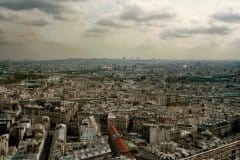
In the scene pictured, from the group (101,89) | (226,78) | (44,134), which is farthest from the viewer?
(226,78)

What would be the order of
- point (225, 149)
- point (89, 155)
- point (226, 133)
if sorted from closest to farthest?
point (89, 155), point (225, 149), point (226, 133)

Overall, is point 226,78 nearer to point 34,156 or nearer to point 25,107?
Result: point 25,107

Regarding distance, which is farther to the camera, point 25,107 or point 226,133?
point 25,107

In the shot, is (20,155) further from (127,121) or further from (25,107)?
(25,107)

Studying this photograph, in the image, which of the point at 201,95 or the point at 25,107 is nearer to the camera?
the point at 25,107

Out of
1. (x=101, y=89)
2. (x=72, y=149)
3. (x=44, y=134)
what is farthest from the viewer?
(x=101, y=89)

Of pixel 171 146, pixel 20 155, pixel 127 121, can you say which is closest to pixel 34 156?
pixel 20 155

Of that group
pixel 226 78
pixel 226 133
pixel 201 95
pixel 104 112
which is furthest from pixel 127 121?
pixel 226 78

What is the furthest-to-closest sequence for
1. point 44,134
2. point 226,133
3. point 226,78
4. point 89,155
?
point 226,78
point 226,133
point 44,134
point 89,155

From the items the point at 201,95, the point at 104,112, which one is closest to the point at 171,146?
the point at 104,112
